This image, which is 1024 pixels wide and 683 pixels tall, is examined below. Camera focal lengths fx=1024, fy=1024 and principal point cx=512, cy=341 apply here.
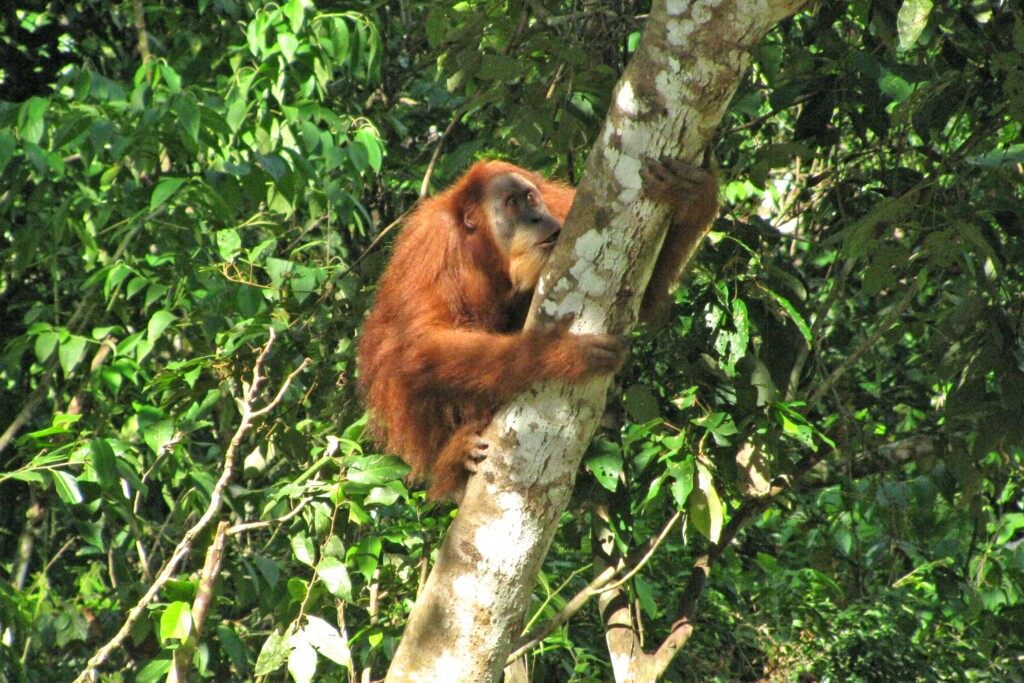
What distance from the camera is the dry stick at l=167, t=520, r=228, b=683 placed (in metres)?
2.63

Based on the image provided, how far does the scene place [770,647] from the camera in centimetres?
404

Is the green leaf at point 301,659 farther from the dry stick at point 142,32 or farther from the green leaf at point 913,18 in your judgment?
the dry stick at point 142,32

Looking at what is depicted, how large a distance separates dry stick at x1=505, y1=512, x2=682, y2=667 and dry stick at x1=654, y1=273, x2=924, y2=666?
0.30 m

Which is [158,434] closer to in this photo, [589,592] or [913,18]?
[589,592]

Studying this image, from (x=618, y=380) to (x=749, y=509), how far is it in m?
0.62

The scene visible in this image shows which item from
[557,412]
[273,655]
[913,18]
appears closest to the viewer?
[557,412]

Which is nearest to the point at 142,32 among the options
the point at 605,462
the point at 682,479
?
the point at 605,462

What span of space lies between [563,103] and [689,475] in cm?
115

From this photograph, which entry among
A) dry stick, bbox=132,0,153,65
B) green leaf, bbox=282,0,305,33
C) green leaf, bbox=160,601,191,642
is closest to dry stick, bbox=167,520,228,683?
green leaf, bbox=160,601,191,642

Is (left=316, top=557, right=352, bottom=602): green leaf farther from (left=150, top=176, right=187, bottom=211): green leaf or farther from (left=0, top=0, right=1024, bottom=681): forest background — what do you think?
(left=150, top=176, right=187, bottom=211): green leaf

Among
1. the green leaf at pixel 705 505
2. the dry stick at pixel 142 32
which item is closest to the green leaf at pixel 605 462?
the green leaf at pixel 705 505

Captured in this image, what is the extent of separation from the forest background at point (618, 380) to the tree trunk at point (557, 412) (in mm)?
391

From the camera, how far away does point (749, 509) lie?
136 inches

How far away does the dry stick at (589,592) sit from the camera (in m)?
2.57
